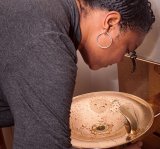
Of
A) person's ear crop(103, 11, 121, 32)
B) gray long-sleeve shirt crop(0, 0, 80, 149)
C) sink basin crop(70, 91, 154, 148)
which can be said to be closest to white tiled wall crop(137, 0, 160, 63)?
sink basin crop(70, 91, 154, 148)

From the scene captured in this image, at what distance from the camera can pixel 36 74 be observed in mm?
440

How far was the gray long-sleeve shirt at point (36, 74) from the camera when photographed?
44 centimetres

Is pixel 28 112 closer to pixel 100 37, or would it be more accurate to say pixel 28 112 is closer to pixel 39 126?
pixel 39 126

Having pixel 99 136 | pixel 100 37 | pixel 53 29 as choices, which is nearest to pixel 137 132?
pixel 99 136

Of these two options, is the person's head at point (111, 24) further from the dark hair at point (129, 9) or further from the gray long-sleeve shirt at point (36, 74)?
the gray long-sleeve shirt at point (36, 74)

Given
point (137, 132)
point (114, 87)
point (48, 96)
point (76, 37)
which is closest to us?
point (48, 96)

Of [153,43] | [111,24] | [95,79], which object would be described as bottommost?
[95,79]

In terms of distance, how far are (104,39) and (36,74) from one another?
0.66 ft

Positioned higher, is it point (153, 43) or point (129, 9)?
point (129, 9)

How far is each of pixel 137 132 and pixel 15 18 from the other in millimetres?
470

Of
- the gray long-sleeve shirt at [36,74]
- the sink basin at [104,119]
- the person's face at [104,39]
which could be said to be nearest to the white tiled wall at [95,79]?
the sink basin at [104,119]

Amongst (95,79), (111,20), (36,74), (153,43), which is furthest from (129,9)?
(95,79)

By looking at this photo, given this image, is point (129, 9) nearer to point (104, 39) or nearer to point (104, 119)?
point (104, 39)

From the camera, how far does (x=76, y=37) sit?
0.56 metres
